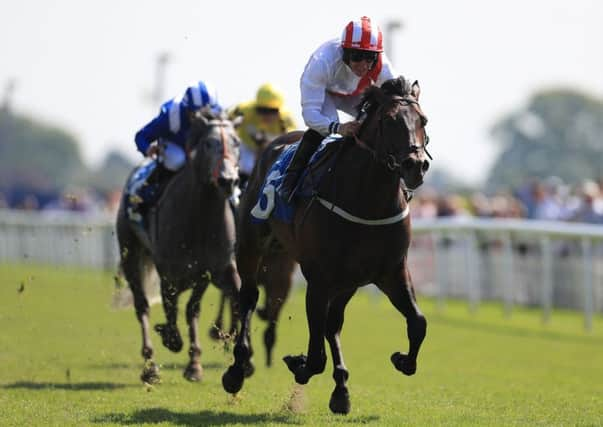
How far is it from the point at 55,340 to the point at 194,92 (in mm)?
3718

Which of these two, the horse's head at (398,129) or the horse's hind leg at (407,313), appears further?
the horse's hind leg at (407,313)

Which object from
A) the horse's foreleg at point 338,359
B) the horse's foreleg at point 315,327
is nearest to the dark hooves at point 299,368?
the horse's foreleg at point 315,327

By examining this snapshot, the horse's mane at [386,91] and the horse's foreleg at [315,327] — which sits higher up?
the horse's mane at [386,91]

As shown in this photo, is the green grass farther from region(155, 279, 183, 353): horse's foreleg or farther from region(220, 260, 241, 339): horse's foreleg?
region(220, 260, 241, 339): horse's foreleg

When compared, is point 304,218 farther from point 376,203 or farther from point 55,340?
point 55,340

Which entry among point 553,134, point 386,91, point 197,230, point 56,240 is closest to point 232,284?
point 197,230

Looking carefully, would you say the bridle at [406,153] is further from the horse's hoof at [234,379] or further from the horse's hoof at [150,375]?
the horse's hoof at [150,375]

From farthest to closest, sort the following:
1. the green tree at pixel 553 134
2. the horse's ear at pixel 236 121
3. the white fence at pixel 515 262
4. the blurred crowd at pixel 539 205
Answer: the green tree at pixel 553 134 → the blurred crowd at pixel 539 205 → the white fence at pixel 515 262 → the horse's ear at pixel 236 121

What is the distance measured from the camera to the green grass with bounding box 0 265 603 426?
784 cm

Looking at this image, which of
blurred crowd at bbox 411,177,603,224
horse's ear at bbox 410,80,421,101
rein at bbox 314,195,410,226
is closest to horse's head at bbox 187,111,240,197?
rein at bbox 314,195,410,226

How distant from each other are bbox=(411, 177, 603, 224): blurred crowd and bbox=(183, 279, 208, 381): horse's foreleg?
8537mm

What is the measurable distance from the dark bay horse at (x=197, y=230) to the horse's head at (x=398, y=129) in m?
2.37

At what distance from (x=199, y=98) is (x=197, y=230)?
1055 millimetres

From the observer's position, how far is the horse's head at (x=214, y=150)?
31.7 ft
